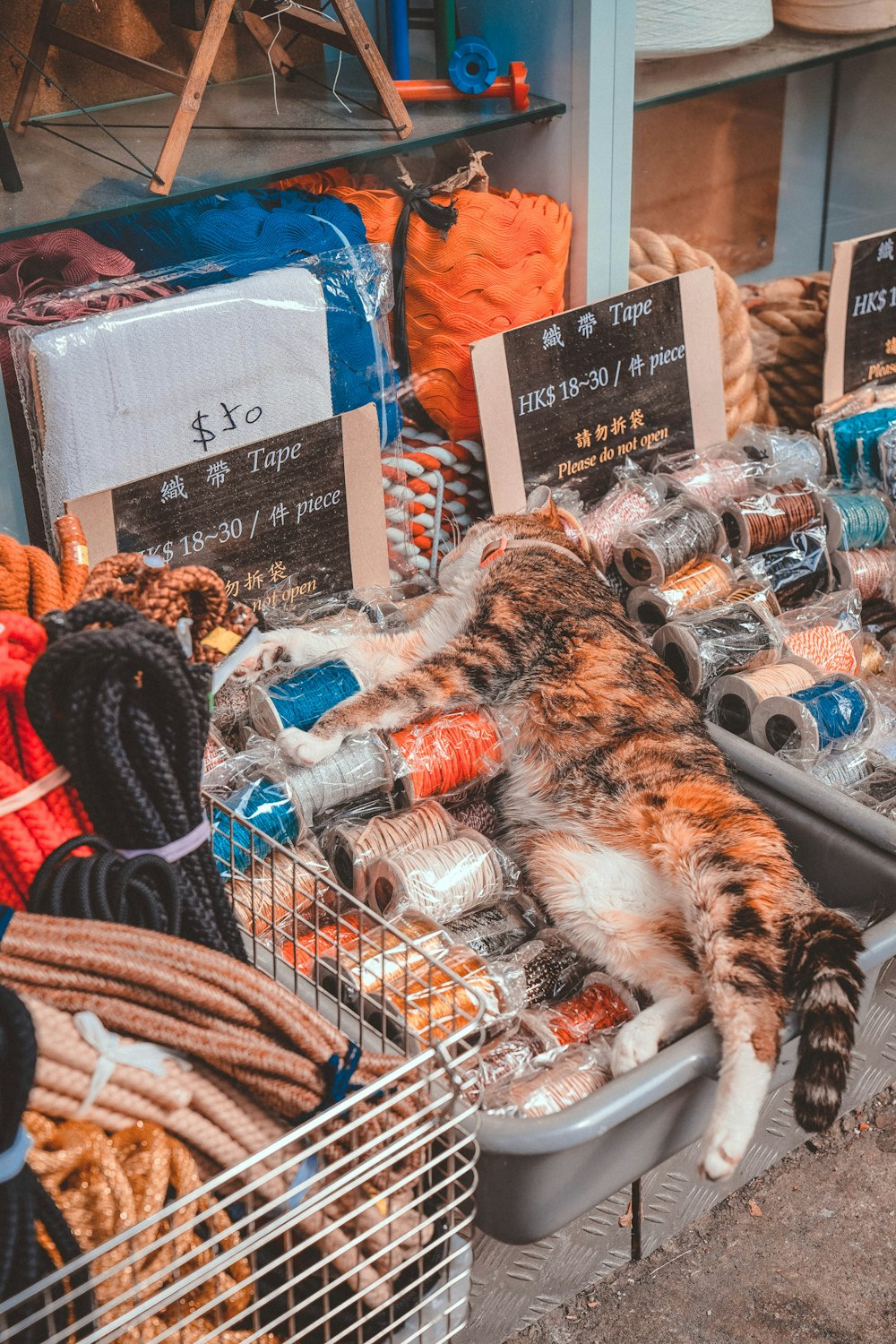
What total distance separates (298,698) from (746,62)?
185 cm

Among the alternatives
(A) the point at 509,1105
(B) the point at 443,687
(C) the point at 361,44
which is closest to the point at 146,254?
(C) the point at 361,44

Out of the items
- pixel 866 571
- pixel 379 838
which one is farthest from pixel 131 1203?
pixel 866 571

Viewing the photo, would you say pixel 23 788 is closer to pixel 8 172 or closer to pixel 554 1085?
pixel 554 1085

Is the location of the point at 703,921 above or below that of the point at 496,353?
below

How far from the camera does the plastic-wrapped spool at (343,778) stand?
65.2 inches

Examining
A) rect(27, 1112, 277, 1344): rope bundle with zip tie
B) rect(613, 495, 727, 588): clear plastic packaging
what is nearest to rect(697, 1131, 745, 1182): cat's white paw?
rect(27, 1112, 277, 1344): rope bundle with zip tie

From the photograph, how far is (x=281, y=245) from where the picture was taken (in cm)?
200

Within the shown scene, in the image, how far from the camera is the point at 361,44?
76.7 inches

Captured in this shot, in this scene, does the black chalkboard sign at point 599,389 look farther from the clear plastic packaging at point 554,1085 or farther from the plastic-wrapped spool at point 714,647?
the clear plastic packaging at point 554,1085

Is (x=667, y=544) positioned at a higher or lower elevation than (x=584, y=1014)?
higher

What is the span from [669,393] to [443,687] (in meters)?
1.02

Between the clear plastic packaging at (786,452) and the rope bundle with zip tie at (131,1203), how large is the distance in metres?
1.92

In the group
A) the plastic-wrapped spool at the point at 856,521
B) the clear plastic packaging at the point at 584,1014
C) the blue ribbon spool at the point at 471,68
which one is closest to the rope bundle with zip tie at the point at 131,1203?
the clear plastic packaging at the point at 584,1014

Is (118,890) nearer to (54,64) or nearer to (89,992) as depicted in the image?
(89,992)
